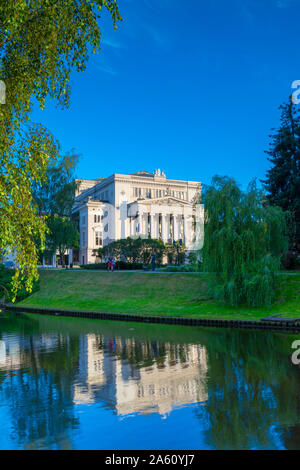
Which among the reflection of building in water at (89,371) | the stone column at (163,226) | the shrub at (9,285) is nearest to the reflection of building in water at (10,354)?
the reflection of building in water at (89,371)

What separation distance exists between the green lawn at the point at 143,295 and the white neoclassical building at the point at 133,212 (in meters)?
36.5

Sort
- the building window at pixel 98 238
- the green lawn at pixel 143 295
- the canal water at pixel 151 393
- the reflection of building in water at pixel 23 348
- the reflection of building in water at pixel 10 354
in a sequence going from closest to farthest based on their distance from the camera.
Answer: the canal water at pixel 151 393
the reflection of building in water at pixel 10 354
the reflection of building in water at pixel 23 348
the green lawn at pixel 143 295
the building window at pixel 98 238

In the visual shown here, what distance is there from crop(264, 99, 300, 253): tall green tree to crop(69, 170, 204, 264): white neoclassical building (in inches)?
1566

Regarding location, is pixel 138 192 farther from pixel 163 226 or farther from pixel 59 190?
pixel 59 190

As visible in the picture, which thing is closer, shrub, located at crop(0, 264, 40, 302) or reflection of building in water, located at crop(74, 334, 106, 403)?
reflection of building in water, located at crop(74, 334, 106, 403)

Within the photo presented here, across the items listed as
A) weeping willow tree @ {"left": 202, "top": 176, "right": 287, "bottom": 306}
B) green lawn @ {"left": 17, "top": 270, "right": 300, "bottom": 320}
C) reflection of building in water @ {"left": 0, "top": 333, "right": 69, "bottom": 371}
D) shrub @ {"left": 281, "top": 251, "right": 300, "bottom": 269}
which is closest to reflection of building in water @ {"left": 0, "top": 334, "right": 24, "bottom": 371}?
reflection of building in water @ {"left": 0, "top": 333, "right": 69, "bottom": 371}

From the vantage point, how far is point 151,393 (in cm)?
955

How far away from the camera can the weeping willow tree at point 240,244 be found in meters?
24.4

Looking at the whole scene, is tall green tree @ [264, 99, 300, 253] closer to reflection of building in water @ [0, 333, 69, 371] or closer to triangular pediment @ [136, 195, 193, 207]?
reflection of building in water @ [0, 333, 69, 371]

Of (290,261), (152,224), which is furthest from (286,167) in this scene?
(152,224)

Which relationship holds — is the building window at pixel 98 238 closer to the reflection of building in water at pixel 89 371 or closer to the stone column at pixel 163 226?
the stone column at pixel 163 226

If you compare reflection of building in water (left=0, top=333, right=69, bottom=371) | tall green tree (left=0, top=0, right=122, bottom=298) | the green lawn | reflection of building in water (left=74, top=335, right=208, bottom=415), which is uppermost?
tall green tree (left=0, top=0, right=122, bottom=298)

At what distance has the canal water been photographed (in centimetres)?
681

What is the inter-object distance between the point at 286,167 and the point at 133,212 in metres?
51.5
